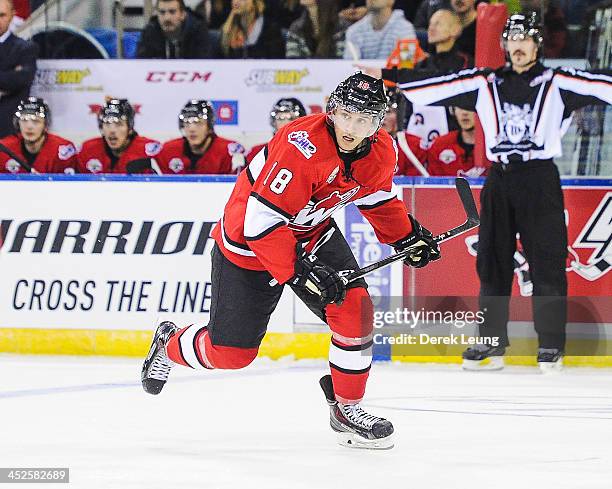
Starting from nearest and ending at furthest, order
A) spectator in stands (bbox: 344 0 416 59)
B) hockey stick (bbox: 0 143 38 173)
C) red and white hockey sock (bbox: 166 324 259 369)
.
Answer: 1. red and white hockey sock (bbox: 166 324 259 369)
2. hockey stick (bbox: 0 143 38 173)
3. spectator in stands (bbox: 344 0 416 59)

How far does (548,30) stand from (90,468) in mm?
3842

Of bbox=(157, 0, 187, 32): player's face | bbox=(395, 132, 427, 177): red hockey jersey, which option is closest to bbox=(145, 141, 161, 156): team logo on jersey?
bbox=(157, 0, 187, 32): player's face

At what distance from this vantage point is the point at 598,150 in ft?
17.4

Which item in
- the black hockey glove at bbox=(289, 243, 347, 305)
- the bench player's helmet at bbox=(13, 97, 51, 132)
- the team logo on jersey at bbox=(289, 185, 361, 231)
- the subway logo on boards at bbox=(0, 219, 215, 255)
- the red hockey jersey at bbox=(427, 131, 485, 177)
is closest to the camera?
the black hockey glove at bbox=(289, 243, 347, 305)

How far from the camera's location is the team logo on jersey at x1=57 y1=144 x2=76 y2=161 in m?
5.84

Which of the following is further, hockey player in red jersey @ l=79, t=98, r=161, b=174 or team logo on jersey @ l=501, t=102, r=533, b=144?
hockey player in red jersey @ l=79, t=98, r=161, b=174

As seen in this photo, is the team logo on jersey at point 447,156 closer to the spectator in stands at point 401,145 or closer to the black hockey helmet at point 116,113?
the spectator in stands at point 401,145

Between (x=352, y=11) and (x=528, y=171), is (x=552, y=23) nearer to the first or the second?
(x=352, y=11)

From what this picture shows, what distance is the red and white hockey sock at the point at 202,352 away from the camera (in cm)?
358

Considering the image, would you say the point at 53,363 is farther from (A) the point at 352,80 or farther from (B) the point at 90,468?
(A) the point at 352,80

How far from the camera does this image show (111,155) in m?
5.88

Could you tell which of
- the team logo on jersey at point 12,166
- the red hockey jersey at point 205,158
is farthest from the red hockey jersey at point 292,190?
the team logo on jersey at point 12,166

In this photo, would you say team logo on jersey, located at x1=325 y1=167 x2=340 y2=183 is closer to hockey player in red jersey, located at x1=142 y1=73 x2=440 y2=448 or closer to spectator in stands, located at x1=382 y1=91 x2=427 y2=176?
hockey player in red jersey, located at x1=142 y1=73 x2=440 y2=448

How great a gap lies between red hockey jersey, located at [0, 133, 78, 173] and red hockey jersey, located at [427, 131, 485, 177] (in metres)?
1.76
